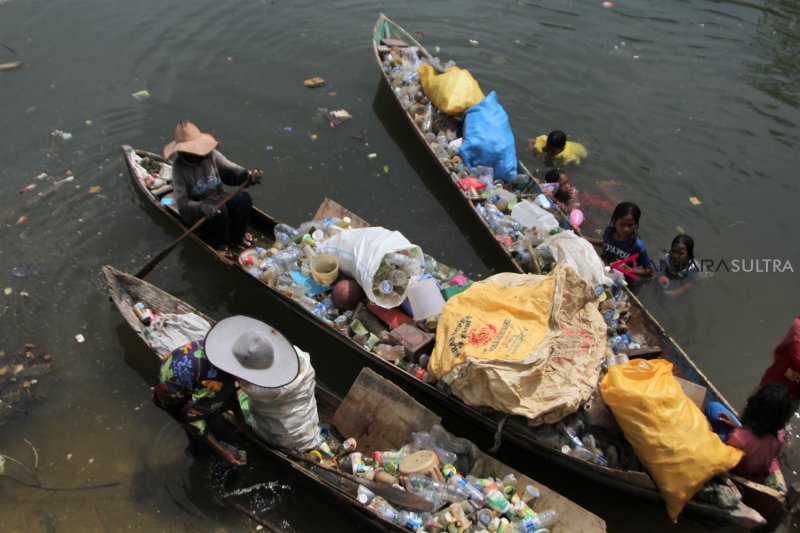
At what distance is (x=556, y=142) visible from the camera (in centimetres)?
793

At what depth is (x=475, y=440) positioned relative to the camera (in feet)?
18.4

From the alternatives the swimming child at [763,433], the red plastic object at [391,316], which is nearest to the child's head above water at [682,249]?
the swimming child at [763,433]

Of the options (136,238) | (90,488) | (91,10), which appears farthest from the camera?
(91,10)

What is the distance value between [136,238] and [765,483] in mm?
7403

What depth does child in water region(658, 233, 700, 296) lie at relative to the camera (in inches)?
257

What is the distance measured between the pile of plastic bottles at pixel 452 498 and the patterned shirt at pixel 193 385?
4.26 feet

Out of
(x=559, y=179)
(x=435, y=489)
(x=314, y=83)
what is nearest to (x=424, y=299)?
(x=435, y=489)

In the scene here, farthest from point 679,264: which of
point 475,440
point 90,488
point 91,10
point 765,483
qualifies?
point 91,10

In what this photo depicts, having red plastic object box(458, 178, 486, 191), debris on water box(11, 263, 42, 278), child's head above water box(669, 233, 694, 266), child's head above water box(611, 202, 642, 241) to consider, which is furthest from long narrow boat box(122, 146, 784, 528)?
debris on water box(11, 263, 42, 278)

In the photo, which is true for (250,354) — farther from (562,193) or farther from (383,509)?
(562,193)

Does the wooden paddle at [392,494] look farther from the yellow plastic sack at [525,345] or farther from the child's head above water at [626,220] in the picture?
the child's head above water at [626,220]

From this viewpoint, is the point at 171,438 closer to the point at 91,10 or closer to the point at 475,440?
the point at 475,440

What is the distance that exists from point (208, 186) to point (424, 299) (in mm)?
2916

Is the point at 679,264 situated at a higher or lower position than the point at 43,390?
higher
